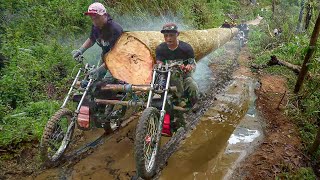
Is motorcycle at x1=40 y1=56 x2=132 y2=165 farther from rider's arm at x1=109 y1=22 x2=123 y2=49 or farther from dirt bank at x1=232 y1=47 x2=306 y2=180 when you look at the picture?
dirt bank at x1=232 y1=47 x2=306 y2=180

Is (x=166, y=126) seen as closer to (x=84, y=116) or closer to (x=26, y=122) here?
(x=84, y=116)

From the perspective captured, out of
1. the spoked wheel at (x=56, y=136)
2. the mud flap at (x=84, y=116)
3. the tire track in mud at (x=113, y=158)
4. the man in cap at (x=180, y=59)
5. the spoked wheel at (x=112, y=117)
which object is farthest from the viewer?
the man in cap at (x=180, y=59)

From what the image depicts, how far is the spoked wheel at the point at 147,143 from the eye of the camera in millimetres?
3840

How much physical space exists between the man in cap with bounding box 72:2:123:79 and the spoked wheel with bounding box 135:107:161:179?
→ 1330 mm

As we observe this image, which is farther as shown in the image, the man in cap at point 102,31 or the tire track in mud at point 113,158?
the man in cap at point 102,31

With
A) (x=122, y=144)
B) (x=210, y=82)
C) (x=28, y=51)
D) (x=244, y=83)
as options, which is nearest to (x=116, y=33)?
(x=122, y=144)

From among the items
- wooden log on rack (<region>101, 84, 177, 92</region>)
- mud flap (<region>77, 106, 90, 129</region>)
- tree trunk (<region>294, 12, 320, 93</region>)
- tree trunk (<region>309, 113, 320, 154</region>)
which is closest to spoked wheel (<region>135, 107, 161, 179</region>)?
wooden log on rack (<region>101, 84, 177, 92</region>)

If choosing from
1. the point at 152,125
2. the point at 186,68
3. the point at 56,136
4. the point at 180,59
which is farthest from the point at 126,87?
the point at 180,59

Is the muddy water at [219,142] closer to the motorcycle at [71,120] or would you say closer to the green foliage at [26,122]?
the motorcycle at [71,120]

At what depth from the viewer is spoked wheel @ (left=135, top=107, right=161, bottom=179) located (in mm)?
3840

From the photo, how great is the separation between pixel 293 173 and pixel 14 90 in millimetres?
4943

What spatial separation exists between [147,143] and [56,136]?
1329 millimetres

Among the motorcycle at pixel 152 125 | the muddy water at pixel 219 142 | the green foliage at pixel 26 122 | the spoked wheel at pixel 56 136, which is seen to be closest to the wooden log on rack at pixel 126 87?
the motorcycle at pixel 152 125

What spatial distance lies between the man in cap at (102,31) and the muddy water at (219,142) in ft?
6.44
